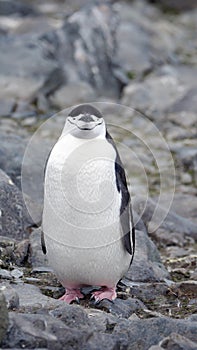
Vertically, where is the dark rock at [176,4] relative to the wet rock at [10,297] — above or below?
below

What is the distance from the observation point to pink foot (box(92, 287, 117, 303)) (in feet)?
18.6

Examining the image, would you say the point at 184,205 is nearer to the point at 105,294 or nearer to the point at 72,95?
the point at 105,294

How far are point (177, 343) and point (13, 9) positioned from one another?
1269 cm

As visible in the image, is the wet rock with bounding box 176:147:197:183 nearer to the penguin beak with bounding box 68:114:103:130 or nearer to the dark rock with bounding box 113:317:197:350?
the penguin beak with bounding box 68:114:103:130

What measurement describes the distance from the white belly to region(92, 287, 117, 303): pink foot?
8cm

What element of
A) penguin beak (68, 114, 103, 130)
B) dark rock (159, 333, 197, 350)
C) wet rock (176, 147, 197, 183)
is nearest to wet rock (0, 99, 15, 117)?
wet rock (176, 147, 197, 183)

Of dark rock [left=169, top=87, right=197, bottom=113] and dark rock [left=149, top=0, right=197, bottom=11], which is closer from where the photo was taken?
dark rock [left=169, top=87, right=197, bottom=113]

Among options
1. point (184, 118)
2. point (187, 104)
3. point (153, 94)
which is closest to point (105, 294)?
point (184, 118)

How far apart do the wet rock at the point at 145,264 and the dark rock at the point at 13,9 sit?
9865 millimetres

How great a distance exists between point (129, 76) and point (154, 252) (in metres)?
7.23

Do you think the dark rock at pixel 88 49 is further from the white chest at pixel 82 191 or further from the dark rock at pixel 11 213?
the white chest at pixel 82 191

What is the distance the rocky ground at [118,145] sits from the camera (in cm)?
475

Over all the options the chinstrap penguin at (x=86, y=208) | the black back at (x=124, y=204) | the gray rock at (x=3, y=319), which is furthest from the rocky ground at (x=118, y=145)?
the black back at (x=124, y=204)

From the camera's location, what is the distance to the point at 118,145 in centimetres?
1101
